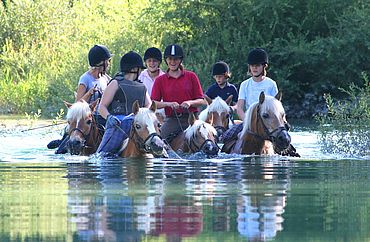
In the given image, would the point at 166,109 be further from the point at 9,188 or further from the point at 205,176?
the point at 9,188

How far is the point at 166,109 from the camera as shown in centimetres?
1948

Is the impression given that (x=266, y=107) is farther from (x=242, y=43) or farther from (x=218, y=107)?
(x=242, y=43)

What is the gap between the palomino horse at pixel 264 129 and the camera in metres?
17.3

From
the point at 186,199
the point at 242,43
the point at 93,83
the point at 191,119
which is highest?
the point at 242,43

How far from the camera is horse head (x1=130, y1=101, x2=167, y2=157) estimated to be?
16547 mm

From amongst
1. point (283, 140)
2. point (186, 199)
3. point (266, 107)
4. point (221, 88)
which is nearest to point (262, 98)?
point (266, 107)

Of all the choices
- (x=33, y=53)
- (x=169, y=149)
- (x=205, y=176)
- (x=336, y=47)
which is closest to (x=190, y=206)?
(x=205, y=176)

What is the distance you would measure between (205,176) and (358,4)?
78.6 ft

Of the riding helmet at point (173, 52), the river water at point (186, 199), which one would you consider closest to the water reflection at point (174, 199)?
the river water at point (186, 199)

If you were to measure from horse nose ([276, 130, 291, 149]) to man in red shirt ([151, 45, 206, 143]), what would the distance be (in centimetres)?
234

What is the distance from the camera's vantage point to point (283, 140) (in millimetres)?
17141

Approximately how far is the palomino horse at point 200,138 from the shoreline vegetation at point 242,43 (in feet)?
58.5

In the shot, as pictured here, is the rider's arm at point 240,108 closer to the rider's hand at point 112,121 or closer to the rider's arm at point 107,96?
the rider's arm at point 107,96

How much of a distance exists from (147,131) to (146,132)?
0.02 m
